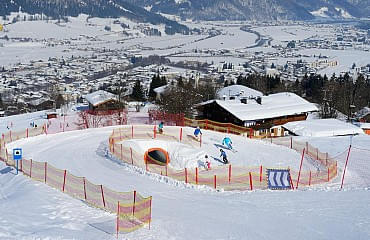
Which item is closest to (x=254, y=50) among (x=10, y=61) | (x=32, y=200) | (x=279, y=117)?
(x=10, y=61)

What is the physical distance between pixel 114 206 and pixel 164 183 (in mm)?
4313

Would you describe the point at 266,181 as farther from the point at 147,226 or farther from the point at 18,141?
the point at 18,141

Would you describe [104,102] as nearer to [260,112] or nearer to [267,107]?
[267,107]

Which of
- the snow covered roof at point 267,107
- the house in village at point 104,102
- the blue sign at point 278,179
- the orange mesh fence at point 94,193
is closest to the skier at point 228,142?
the orange mesh fence at point 94,193

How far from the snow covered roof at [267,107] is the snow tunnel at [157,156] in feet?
33.4

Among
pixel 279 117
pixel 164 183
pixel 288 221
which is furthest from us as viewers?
pixel 279 117

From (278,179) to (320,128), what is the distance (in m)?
16.5

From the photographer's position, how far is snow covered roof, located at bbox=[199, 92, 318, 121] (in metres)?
34.6

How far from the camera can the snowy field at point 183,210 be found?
12.2 metres

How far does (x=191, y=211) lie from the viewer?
565 inches

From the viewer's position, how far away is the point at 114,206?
13.9 metres

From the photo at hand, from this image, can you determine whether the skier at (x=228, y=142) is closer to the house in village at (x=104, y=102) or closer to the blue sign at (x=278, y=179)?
the blue sign at (x=278, y=179)

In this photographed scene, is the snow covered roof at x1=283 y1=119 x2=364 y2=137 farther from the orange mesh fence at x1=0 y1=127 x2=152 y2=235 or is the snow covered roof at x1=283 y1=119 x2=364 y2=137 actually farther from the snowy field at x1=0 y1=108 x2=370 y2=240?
the orange mesh fence at x1=0 y1=127 x2=152 y2=235

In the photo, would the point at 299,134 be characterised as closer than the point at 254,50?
Yes
